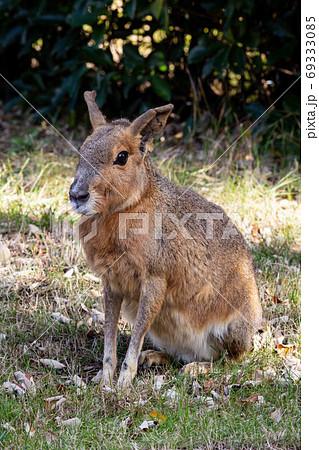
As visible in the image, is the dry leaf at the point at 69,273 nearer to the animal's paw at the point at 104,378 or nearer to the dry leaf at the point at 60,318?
the dry leaf at the point at 60,318

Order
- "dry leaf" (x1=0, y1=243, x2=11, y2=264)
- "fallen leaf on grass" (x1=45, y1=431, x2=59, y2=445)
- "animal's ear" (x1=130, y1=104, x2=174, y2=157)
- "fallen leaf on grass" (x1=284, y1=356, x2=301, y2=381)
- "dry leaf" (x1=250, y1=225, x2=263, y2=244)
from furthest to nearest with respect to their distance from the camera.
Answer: "dry leaf" (x1=250, y1=225, x2=263, y2=244), "dry leaf" (x1=0, y1=243, x2=11, y2=264), "fallen leaf on grass" (x1=284, y1=356, x2=301, y2=381), "animal's ear" (x1=130, y1=104, x2=174, y2=157), "fallen leaf on grass" (x1=45, y1=431, x2=59, y2=445)

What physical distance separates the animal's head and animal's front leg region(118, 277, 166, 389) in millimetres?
474

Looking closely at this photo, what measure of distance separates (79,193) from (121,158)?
13.6 inches

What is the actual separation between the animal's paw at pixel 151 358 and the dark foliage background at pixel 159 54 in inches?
127

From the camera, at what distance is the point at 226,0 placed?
6227mm

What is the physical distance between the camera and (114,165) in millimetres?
3420

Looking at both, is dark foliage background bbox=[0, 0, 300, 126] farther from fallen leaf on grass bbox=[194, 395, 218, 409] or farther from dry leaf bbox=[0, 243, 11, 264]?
fallen leaf on grass bbox=[194, 395, 218, 409]

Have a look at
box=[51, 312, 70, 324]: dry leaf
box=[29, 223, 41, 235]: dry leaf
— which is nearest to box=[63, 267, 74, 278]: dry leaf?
box=[51, 312, 70, 324]: dry leaf

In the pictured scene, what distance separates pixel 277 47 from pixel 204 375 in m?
4.06

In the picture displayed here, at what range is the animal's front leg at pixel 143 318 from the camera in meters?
3.60

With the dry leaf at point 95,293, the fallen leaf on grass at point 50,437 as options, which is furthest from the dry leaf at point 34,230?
the fallen leaf on grass at point 50,437

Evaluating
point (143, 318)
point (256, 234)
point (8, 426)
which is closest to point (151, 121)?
point (143, 318)

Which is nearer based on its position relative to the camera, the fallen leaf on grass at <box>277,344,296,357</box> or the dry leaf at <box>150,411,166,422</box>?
the dry leaf at <box>150,411,166,422</box>

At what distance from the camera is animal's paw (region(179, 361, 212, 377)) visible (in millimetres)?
3834
